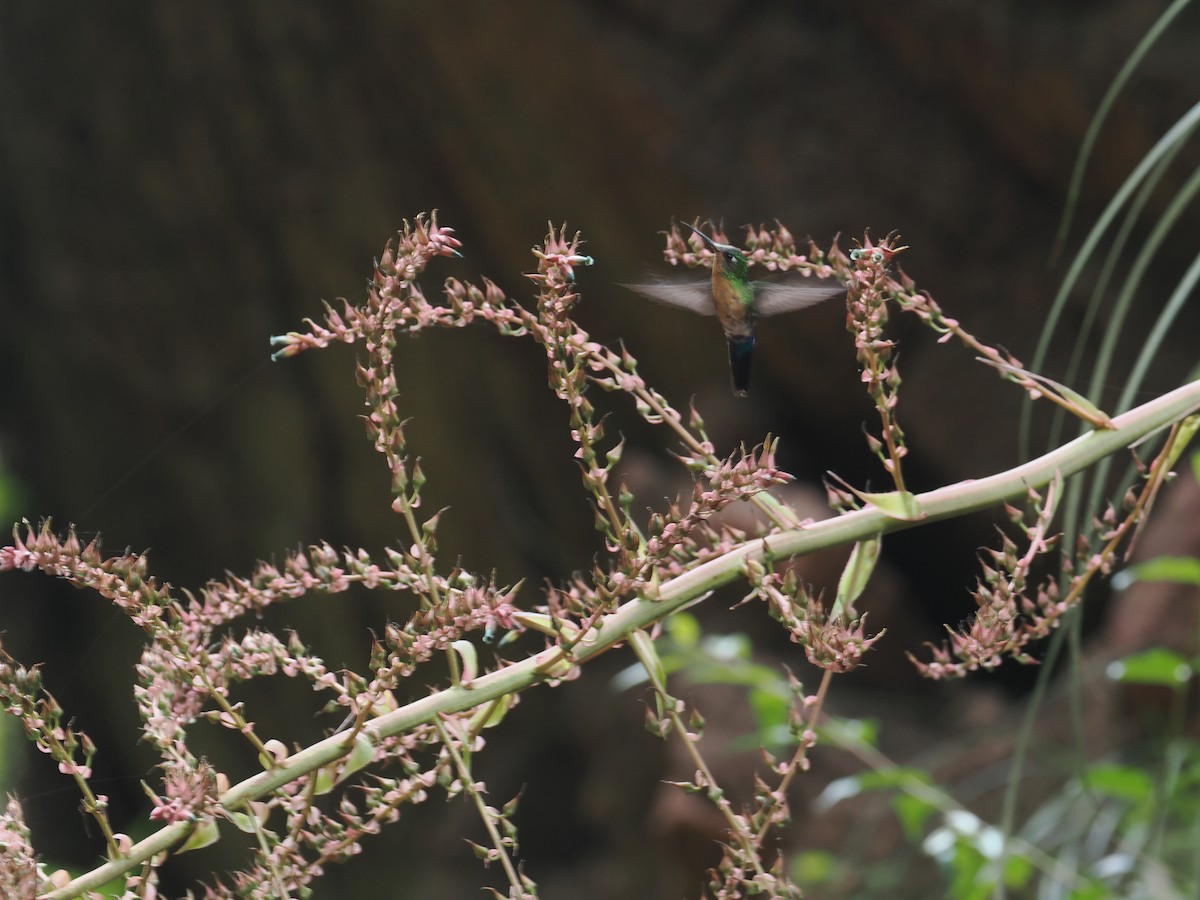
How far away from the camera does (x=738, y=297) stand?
64cm

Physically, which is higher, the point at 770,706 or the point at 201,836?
the point at 770,706

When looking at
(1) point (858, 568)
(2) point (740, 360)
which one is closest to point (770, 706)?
(2) point (740, 360)

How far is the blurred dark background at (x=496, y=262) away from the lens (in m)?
2.07

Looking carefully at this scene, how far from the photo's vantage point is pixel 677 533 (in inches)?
15.4

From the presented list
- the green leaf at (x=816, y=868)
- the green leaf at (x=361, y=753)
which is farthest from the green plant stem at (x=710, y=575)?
the green leaf at (x=816, y=868)

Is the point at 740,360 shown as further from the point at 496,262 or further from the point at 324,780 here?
the point at 496,262

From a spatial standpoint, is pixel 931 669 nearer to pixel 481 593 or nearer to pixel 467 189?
pixel 481 593

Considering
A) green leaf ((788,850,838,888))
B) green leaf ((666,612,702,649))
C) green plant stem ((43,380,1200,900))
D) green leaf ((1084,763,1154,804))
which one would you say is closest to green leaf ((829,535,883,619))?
green plant stem ((43,380,1200,900))

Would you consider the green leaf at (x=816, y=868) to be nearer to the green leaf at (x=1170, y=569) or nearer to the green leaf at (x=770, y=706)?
the green leaf at (x=770, y=706)

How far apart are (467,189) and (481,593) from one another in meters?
2.38

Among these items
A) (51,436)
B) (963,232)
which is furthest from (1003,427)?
(51,436)

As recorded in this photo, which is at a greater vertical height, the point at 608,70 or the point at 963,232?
the point at 608,70

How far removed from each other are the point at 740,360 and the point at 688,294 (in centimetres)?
5

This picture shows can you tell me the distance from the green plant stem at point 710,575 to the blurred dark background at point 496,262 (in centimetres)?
156
